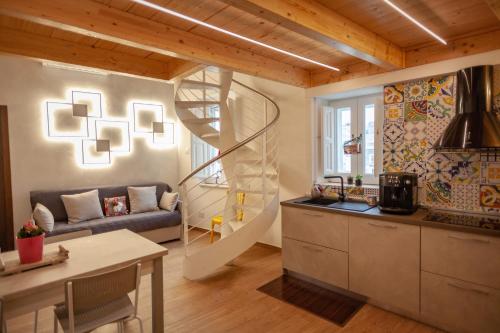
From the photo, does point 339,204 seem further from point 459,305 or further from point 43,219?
point 43,219

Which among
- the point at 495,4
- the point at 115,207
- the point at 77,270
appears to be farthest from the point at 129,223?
the point at 495,4

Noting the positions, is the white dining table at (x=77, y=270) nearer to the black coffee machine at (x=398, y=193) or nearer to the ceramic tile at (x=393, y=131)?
the black coffee machine at (x=398, y=193)

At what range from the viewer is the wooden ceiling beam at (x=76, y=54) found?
2420 millimetres

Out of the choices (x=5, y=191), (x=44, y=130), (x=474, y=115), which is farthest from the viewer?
(x=44, y=130)

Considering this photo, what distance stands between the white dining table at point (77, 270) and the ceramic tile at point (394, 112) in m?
2.56

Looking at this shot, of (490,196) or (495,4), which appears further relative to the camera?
(490,196)

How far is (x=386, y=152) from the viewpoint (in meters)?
3.03

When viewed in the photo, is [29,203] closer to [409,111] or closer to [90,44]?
[90,44]

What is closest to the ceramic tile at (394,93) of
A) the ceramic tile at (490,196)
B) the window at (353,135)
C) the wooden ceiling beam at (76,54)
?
the window at (353,135)

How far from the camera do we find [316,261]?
288 centimetres

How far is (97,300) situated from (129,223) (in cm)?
276

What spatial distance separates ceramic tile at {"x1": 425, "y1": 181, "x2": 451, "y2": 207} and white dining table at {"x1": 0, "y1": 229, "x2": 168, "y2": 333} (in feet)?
8.07

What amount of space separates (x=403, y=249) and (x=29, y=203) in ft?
15.7

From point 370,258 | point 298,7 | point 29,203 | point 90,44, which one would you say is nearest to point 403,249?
point 370,258
